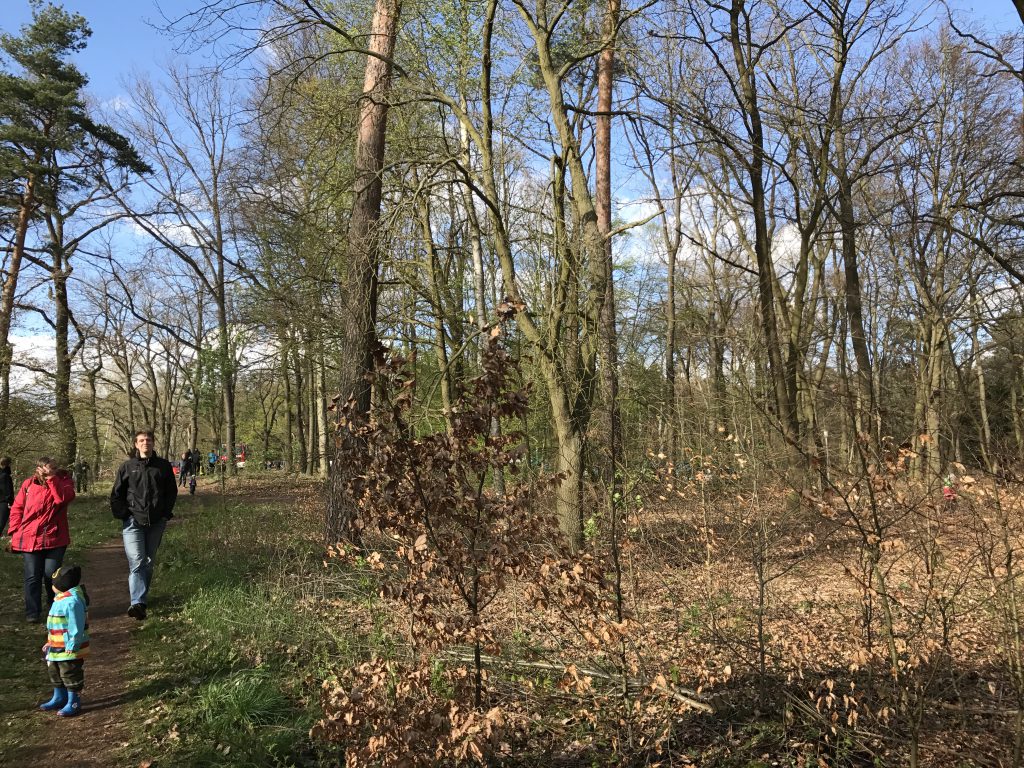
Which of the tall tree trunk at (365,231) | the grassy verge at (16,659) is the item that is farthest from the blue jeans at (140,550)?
the tall tree trunk at (365,231)

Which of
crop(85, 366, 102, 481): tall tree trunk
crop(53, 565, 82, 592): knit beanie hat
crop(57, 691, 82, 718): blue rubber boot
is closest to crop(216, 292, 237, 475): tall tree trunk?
crop(85, 366, 102, 481): tall tree trunk

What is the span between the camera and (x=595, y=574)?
335 cm

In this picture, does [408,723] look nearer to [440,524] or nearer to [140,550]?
[440,524]

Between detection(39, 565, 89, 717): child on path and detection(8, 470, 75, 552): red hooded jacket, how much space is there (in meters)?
1.71

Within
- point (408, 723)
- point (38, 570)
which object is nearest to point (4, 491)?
point (38, 570)

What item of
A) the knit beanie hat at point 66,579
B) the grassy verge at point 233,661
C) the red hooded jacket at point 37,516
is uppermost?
the red hooded jacket at point 37,516

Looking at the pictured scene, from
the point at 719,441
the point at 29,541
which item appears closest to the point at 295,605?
the point at 29,541

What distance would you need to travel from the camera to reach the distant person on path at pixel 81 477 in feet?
64.6

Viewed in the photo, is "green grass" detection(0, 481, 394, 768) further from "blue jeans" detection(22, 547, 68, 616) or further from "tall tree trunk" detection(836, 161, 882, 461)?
"tall tree trunk" detection(836, 161, 882, 461)

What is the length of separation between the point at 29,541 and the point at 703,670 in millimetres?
5670

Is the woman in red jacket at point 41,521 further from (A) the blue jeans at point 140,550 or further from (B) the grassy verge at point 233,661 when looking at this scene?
(B) the grassy verge at point 233,661

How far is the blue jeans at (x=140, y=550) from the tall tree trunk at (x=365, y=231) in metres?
1.80

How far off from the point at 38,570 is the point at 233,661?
7.70 feet

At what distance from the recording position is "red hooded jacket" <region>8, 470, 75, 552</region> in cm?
591
